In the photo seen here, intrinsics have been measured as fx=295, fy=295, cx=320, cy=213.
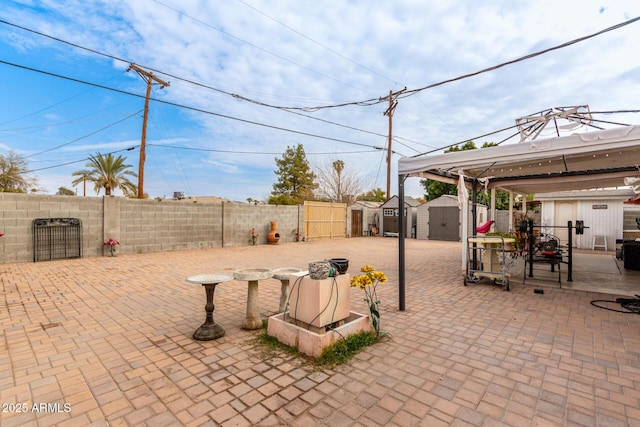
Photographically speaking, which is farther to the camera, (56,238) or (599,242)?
(599,242)

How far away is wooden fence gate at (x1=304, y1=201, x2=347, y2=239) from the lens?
1450 centimetres

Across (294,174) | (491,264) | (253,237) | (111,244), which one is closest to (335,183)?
(294,174)

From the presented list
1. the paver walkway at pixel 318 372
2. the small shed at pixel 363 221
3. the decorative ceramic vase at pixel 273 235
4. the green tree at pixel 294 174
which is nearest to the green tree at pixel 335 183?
the green tree at pixel 294 174

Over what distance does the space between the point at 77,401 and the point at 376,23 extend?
7.75 m

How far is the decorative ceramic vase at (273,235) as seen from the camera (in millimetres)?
12422

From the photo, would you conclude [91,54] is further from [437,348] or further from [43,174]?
[43,174]

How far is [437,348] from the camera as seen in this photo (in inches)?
110

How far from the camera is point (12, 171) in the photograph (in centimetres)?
1809

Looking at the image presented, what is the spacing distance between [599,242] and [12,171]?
30.5 meters

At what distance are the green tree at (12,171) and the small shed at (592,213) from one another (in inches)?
1103

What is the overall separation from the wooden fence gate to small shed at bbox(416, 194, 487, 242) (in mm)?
4182

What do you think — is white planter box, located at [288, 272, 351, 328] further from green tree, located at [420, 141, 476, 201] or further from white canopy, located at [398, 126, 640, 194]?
green tree, located at [420, 141, 476, 201]

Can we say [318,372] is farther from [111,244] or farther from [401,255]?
[111,244]

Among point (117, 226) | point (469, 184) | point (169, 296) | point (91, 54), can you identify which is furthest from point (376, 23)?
point (117, 226)
